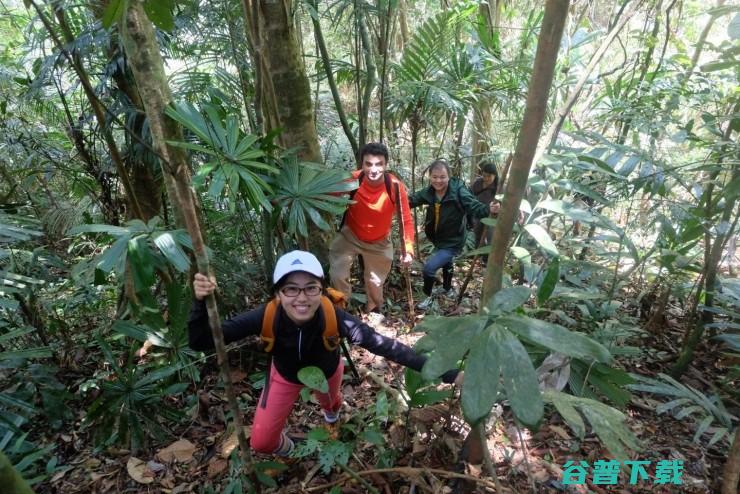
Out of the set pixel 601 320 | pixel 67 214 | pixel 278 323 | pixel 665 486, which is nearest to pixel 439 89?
pixel 601 320

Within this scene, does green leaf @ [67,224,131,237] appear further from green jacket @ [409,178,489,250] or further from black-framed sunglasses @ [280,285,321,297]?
green jacket @ [409,178,489,250]

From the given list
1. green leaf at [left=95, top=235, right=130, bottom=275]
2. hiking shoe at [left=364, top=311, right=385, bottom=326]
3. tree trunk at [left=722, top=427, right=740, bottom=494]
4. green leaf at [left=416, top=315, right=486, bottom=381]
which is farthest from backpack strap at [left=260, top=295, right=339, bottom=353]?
tree trunk at [left=722, top=427, right=740, bottom=494]

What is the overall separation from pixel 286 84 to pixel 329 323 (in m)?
1.97

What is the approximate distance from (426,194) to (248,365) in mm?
2296

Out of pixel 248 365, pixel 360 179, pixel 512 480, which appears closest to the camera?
pixel 512 480

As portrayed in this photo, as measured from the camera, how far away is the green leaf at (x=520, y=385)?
781mm

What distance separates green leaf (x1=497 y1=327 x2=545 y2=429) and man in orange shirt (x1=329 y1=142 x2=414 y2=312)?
267 cm

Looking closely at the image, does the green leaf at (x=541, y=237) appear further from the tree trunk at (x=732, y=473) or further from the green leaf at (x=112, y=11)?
the green leaf at (x=112, y=11)

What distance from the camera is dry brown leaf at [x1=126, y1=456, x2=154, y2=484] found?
2323 millimetres

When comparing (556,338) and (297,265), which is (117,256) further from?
(556,338)

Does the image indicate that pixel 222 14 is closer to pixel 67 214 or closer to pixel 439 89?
pixel 439 89

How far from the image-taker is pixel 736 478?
1.69 m

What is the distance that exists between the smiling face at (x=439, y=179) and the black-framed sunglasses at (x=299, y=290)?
2336 millimetres

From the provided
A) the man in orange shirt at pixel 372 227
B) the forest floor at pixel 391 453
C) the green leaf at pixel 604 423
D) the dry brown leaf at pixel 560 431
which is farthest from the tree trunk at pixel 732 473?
the man in orange shirt at pixel 372 227
